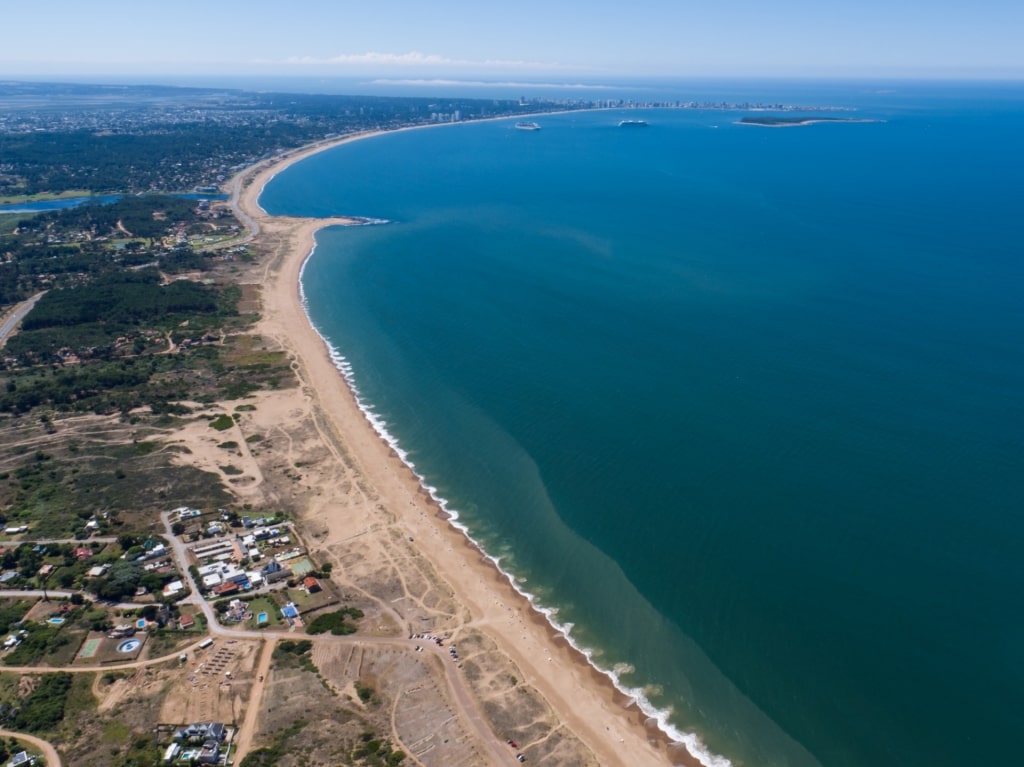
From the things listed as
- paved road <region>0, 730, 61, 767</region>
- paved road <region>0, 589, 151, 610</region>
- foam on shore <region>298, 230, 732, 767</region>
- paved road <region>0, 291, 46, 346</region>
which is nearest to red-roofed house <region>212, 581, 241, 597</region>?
paved road <region>0, 589, 151, 610</region>

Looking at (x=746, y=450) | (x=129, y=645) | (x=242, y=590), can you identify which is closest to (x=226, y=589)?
(x=242, y=590)

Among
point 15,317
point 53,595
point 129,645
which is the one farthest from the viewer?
point 15,317

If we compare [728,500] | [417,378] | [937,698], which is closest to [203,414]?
[417,378]

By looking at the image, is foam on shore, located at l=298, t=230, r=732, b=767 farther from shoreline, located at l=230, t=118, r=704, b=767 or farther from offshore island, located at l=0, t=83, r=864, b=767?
offshore island, located at l=0, t=83, r=864, b=767

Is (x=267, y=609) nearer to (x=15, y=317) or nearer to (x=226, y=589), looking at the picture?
(x=226, y=589)

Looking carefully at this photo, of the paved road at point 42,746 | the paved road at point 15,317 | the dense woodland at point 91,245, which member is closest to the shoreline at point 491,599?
the paved road at point 42,746

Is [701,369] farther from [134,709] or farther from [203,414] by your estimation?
[134,709]
